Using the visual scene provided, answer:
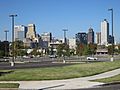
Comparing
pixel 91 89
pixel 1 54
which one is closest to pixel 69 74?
pixel 91 89

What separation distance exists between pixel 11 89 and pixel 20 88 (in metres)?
0.59

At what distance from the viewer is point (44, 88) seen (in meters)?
19.3

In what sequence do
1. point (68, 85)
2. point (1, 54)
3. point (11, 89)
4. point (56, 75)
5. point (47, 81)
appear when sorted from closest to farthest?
point (11, 89) → point (68, 85) → point (47, 81) → point (56, 75) → point (1, 54)

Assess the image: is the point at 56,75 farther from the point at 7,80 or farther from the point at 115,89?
the point at 115,89

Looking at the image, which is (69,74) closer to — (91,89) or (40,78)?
(40,78)

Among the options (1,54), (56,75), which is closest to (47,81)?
(56,75)

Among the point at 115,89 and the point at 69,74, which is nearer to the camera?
the point at 115,89

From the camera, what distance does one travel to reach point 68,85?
20734mm

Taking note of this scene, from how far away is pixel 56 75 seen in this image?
83.5 ft

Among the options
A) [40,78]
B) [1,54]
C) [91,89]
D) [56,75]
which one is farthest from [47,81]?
[1,54]

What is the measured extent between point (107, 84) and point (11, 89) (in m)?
6.36

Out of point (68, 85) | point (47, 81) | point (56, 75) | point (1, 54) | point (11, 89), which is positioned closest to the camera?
point (11, 89)

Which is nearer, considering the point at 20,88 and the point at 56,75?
the point at 20,88

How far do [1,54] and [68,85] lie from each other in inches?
3908
